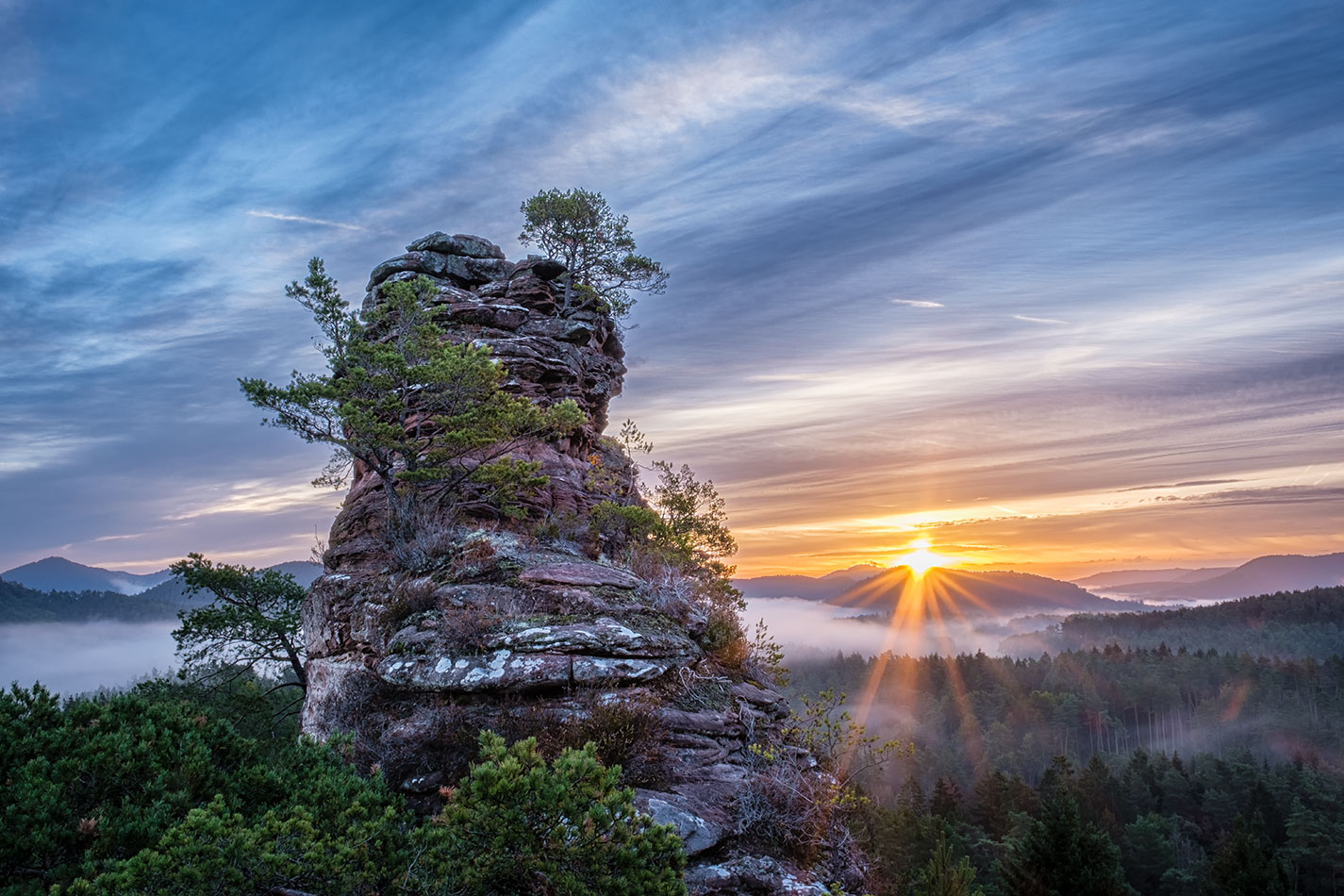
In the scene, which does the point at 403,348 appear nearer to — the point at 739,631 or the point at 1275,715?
the point at 739,631

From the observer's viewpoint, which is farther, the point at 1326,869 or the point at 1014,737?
the point at 1014,737

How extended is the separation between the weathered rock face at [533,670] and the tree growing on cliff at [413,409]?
1192mm

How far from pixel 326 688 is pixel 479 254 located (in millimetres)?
17477

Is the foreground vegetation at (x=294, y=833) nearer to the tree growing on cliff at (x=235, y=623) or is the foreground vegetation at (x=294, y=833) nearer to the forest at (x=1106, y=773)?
the forest at (x=1106, y=773)

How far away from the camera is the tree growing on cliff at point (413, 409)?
54.4 feet

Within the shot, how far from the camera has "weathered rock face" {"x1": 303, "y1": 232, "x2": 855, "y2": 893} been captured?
33.1ft

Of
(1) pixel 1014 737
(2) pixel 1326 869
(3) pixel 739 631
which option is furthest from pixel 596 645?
(1) pixel 1014 737

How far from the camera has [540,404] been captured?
22.0m

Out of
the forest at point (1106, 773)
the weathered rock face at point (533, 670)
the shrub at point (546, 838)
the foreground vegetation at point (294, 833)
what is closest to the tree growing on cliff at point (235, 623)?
the weathered rock face at point (533, 670)

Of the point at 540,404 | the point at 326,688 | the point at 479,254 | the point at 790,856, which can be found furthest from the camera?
the point at 479,254

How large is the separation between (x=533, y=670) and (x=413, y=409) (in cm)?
1000

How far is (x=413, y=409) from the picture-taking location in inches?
741

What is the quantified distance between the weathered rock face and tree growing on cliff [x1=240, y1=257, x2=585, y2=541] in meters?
1.19

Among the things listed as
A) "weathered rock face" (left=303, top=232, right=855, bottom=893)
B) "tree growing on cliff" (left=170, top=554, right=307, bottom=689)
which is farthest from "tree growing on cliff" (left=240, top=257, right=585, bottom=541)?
"tree growing on cliff" (left=170, top=554, right=307, bottom=689)
